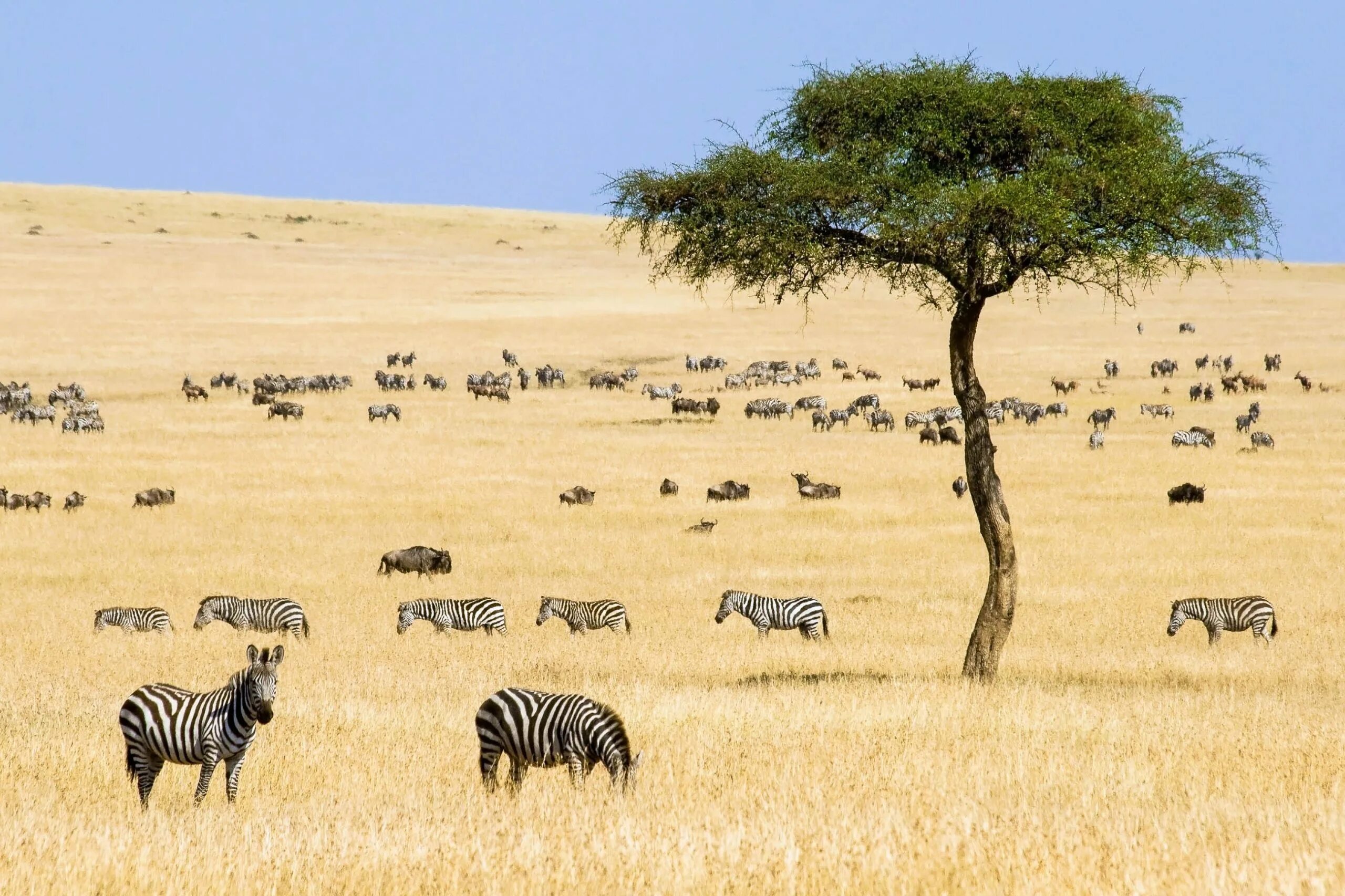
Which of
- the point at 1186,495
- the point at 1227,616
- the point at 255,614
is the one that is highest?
the point at 1186,495

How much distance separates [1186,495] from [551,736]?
29.2m

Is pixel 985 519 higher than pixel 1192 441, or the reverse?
pixel 1192 441

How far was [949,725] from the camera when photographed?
1339 centimetres

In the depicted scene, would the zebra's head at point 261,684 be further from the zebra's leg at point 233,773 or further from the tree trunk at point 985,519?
the tree trunk at point 985,519

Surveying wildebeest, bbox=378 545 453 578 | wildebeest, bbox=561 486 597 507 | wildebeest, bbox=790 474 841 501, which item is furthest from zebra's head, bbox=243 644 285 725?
wildebeest, bbox=790 474 841 501

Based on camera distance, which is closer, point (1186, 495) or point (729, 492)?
point (1186, 495)

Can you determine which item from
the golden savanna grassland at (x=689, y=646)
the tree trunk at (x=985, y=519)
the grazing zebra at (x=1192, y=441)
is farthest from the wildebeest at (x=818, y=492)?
the tree trunk at (x=985, y=519)

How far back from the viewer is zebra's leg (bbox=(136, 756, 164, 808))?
10031 millimetres

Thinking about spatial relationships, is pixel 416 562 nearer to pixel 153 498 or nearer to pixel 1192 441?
pixel 153 498

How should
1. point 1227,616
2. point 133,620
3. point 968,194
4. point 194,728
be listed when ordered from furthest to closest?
point 133,620
point 1227,616
point 968,194
point 194,728

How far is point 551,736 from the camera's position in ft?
33.8

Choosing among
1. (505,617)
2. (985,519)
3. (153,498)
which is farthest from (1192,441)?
(985,519)

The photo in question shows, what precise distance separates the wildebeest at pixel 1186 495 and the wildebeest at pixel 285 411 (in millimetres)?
33942

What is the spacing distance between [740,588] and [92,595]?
1134 cm
